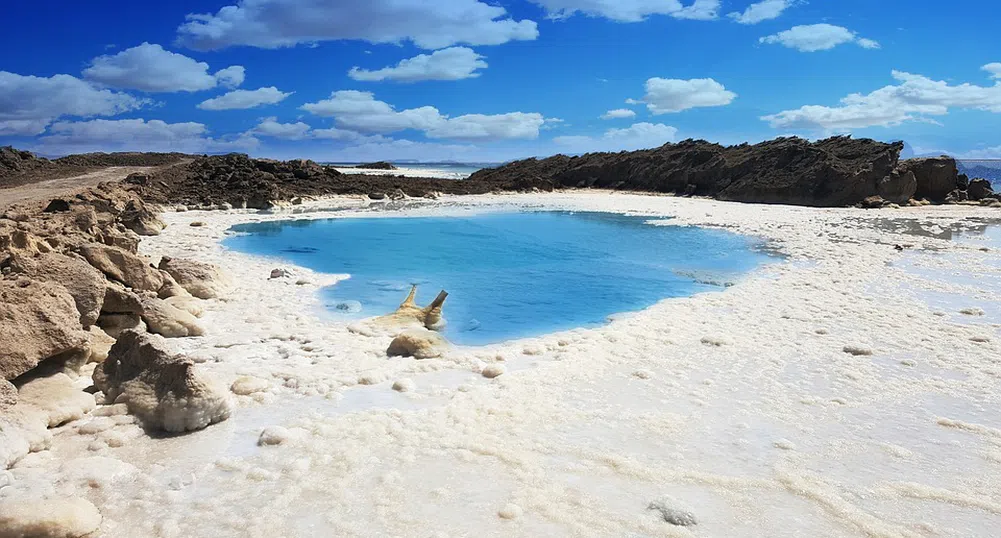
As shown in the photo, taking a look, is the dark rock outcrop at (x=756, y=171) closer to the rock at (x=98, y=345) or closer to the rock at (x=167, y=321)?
the rock at (x=167, y=321)

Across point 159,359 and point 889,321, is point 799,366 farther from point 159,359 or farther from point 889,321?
point 159,359

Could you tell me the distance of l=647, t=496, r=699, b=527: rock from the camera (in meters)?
3.70

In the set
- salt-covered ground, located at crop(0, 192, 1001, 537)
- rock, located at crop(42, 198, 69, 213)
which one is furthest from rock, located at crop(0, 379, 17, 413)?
rock, located at crop(42, 198, 69, 213)

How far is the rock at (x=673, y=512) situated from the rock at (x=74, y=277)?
5660 mm

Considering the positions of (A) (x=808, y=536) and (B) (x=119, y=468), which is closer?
(A) (x=808, y=536)

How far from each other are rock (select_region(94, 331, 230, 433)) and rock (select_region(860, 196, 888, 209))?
111 ft

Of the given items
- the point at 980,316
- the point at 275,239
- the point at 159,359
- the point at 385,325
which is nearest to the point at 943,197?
the point at 980,316

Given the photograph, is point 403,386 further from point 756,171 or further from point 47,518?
point 756,171

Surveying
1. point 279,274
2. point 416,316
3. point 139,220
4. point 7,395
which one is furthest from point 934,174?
point 7,395

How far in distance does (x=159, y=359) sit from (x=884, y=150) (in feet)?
127

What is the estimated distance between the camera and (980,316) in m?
8.92

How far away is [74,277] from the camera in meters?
6.21

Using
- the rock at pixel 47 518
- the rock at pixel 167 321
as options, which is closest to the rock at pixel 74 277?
the rock at pixel 167 321

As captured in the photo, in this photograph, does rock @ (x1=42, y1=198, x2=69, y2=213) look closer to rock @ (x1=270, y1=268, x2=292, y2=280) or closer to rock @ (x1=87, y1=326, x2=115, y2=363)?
rock @ (x1=270, y1=268, x2=292, y2=280)
